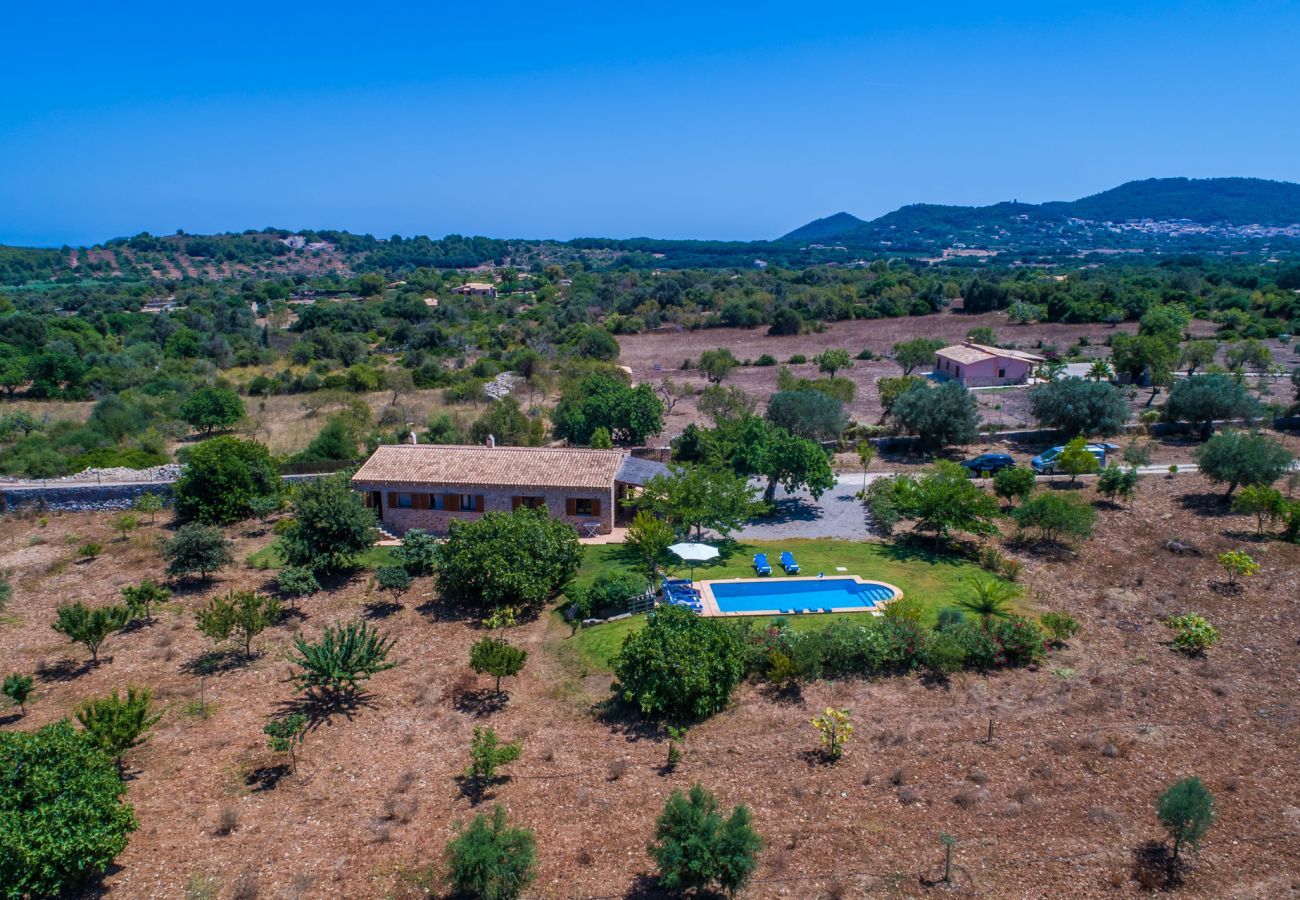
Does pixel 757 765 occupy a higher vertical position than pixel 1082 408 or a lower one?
lower

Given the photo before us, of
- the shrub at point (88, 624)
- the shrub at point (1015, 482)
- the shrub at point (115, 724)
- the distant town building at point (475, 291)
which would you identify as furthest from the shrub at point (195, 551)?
the distant town building at point (475, 291)

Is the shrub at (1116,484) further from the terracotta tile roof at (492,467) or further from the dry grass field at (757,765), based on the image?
the terracotta tile roof at (492,467)

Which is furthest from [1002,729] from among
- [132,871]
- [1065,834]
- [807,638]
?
[132,871]

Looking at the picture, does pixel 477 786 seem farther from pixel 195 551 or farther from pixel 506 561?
pixel 195 551

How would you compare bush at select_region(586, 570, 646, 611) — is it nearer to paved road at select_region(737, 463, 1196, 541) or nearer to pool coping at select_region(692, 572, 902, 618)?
pool coping at select_region(692, 572, 902, 618)

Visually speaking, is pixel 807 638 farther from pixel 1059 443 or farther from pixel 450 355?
pixel 450 355

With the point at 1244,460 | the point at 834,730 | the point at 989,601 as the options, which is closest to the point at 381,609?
the point at 834,730
